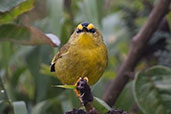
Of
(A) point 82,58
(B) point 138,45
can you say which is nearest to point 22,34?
(A) point 82,58

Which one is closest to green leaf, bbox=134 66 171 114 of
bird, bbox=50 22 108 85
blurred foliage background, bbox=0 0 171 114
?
blurred foliage background, bbox=0 0 171 114

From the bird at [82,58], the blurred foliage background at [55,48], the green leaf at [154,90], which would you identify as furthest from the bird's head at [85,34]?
the green leaf at [154,90]

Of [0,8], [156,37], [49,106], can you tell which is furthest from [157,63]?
[0,8]

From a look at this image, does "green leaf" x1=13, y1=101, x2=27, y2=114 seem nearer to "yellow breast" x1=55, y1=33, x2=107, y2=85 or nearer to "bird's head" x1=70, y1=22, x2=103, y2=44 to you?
"yellow breast" x1=55, y1=33, x2=107, y2=85

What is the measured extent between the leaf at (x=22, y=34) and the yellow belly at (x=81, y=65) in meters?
0.13

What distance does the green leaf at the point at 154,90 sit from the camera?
186 centimetres

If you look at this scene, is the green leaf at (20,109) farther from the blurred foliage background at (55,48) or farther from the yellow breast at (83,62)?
the yellow breast at (83,62)

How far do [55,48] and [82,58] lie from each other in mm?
250

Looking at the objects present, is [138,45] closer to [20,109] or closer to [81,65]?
[81,65]

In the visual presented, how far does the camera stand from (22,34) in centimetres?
158

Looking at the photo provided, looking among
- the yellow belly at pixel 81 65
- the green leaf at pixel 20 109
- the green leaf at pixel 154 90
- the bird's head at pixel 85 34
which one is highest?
the bird's head at pixel 85 34

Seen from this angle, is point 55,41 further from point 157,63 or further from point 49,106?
point 157,63

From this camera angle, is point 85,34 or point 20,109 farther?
point 85,34

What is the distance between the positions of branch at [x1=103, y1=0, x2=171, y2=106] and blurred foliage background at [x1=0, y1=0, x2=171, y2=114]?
0.04 meters
